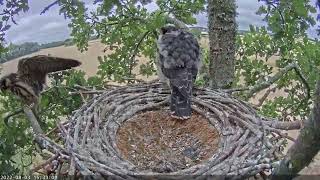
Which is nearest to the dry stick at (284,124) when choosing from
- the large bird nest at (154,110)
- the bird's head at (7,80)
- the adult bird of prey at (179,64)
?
the large bird nest at (154,110)

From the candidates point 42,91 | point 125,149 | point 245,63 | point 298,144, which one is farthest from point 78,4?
point 298,144

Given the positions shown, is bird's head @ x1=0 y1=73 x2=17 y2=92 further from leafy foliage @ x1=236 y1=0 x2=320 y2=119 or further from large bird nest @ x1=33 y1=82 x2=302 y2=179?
leafy foliage @ x1=236 y1=0 x2=320 y2=119

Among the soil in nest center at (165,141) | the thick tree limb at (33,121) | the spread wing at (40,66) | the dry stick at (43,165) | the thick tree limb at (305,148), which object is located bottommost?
the soil in nest center at (165,141)

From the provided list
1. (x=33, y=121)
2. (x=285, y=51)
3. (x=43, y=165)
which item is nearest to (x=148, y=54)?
(x=285, y=51)

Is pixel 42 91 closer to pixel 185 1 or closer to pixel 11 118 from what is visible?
pixel 11 118

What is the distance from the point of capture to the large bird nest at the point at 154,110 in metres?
2.14

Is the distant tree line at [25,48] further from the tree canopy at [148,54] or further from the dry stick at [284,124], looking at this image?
the dry stick at [284,124]

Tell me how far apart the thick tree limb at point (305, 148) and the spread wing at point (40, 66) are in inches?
70.6

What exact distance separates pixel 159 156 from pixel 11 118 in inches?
46.4

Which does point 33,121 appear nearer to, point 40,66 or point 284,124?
point 40,66

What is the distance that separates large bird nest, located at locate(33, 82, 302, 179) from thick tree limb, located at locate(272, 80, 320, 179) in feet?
2.08

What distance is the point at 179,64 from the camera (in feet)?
10.3

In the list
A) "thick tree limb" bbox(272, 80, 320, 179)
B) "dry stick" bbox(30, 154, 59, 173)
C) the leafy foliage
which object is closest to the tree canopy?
the leafy foliage

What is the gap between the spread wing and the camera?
2963mm
